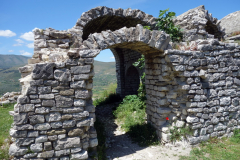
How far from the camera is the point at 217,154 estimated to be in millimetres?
3992

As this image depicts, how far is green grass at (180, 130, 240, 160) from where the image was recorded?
388 cm

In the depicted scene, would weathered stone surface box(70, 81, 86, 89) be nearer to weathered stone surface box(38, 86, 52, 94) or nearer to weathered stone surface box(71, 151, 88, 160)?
weathered stone surface box(38, 86, 52, 94)

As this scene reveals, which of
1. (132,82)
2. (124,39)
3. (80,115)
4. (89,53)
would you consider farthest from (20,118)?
(132,82)

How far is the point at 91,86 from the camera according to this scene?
374 centimetres

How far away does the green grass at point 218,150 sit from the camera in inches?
153

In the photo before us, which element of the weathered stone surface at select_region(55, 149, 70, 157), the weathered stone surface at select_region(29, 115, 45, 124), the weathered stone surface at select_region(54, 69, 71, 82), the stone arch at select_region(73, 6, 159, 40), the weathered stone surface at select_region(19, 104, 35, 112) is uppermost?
the stone arch at select_region(73, 6, 159, 40)

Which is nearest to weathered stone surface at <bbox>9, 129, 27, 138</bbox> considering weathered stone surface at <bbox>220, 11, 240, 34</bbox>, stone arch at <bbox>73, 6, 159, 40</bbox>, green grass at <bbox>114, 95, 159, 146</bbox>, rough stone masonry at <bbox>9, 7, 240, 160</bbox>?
rough stone masonry at <bbox>9, 7, 240, 160</bbox>

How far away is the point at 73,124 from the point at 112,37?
7.05ft

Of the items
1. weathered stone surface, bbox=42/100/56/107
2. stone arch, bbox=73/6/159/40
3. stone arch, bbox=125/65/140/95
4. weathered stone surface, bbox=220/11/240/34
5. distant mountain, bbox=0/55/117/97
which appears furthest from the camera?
distant mountain, bbox=0/55/117/97

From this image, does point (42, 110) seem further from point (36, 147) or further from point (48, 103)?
point (36, 147)

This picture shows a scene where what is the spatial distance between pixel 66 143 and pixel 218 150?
380cm

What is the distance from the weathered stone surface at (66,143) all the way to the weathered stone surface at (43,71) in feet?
4.53

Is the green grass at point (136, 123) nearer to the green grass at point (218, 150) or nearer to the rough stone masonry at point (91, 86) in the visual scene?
the rough stone masonry at point (91, 86)

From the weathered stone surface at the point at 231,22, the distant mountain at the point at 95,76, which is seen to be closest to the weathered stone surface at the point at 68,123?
the distant mountain at the point at 95,76
